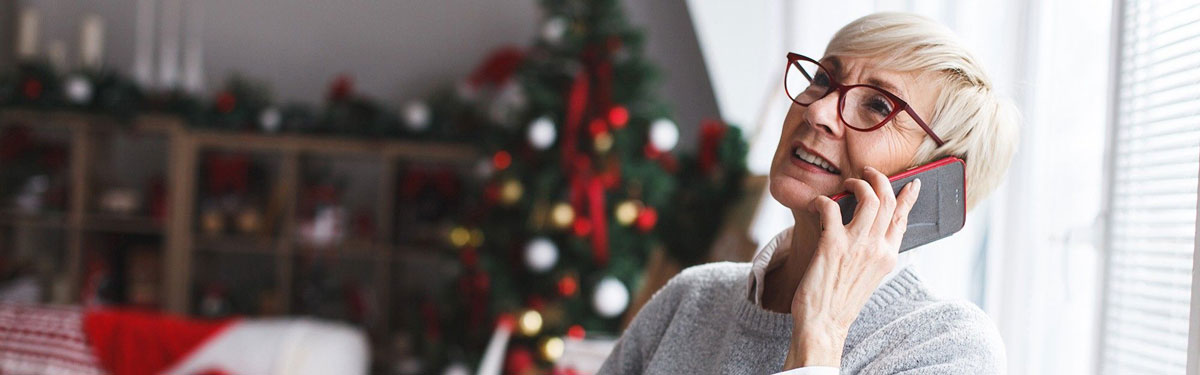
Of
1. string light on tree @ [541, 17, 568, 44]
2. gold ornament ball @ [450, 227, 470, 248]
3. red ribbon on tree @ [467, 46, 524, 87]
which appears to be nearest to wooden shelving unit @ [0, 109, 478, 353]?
red ribbon on tree @ [467, 46, 524, 87]

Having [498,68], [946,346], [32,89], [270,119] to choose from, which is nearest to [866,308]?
[946,346]

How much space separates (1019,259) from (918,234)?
2.25 feet

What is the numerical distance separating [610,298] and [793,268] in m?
1.61

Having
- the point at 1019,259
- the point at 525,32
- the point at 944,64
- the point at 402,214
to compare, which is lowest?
the point at 402,214

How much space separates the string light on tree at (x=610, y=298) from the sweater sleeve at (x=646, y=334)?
1.45 metres

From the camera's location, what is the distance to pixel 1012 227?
147cm

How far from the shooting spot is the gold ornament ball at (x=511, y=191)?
9.34 feet

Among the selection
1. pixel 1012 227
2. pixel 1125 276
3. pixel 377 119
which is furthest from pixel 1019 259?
pixel 377 119

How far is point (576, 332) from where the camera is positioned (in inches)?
110

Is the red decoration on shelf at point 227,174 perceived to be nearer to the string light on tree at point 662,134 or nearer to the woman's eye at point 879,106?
the string light on tree at point 662,134

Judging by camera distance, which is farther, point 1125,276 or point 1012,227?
point 1012,227

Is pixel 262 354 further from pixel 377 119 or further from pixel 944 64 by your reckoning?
pixel 944 64

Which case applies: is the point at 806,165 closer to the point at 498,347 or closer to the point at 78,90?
the point at 498,347

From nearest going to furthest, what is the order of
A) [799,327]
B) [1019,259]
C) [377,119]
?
[799,327]
[1019,259]
[377,119]
